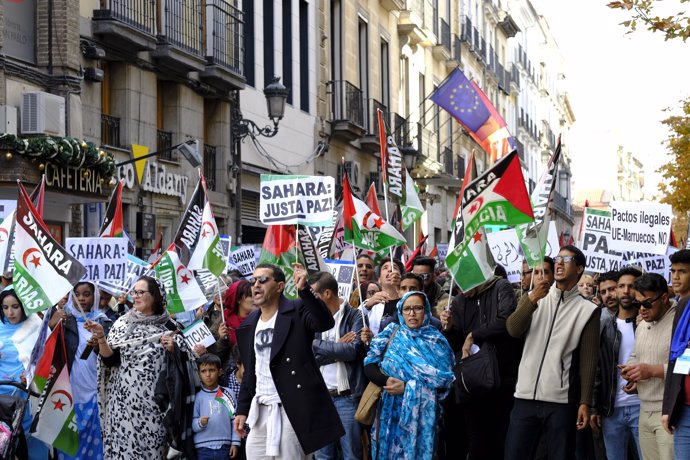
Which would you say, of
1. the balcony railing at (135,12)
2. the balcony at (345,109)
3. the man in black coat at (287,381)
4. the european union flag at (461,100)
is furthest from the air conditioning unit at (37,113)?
the balcony at (345,109)

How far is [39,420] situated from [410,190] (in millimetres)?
5410

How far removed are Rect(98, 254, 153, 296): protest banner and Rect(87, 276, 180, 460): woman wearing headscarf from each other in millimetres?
1687

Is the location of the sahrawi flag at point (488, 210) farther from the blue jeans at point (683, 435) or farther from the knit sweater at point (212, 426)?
the blue jeans at point (683, 435)

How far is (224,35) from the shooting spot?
2186 cm

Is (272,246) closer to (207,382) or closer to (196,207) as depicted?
(196,207)

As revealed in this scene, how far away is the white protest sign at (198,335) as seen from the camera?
1002cm

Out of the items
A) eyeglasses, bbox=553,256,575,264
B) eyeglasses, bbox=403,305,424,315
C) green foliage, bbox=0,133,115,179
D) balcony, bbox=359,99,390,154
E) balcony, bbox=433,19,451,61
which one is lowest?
eyeglasses, bbox=403,305,424,315

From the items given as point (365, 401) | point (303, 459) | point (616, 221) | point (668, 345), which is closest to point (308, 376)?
point (303, 459)

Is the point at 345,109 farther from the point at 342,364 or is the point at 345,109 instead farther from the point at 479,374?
the point at 479,374

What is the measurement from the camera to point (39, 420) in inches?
376

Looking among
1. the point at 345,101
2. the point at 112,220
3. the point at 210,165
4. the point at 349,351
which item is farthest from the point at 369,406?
the point at 345,101

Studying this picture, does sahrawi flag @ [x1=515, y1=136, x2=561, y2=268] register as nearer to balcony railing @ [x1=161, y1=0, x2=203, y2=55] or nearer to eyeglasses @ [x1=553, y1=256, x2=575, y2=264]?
eyeglasses @ [x1=553, y1=256, x2=575, y2=264]

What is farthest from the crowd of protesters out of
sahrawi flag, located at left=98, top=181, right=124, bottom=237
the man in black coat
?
sahrawi flag, located at left=98, top=181, right=124, bottom=237

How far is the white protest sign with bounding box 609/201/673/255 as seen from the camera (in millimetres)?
11992
